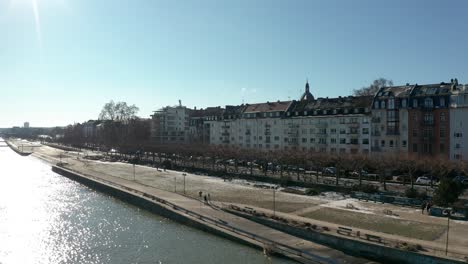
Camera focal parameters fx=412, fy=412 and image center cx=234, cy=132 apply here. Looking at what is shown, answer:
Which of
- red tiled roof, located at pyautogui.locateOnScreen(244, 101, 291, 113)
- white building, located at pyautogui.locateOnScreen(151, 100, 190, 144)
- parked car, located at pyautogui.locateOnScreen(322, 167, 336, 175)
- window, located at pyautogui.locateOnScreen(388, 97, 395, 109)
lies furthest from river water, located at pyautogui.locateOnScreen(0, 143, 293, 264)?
white building, located at pyautogui.locateOnScreen(151, 100, 190, 144)

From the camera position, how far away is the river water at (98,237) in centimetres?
2676

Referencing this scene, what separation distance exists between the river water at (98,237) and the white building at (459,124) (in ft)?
138

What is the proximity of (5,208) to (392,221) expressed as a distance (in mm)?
37820

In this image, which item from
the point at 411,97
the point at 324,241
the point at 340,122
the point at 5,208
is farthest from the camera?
the point at 340,122

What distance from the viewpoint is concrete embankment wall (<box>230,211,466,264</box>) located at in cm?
2334

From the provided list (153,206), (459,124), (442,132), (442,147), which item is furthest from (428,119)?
(153,206)

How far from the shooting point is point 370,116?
68.1m

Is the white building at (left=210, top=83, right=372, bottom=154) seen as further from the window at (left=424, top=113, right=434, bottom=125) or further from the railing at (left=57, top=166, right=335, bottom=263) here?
the railing at (left=57, top=166, right=335, bottom=263)

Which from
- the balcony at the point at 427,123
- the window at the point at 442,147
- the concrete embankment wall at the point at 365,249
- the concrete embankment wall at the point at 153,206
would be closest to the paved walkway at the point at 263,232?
the concrete embankment wall at the point at 153,206

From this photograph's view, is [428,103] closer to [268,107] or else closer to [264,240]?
[268,107]

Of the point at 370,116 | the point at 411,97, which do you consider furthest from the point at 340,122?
the point at 411,97

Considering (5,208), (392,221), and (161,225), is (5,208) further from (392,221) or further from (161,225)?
(392,221)

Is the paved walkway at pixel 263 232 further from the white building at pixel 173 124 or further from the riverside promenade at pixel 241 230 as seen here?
the white building at pixel 173 124

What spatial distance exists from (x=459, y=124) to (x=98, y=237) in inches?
1957
